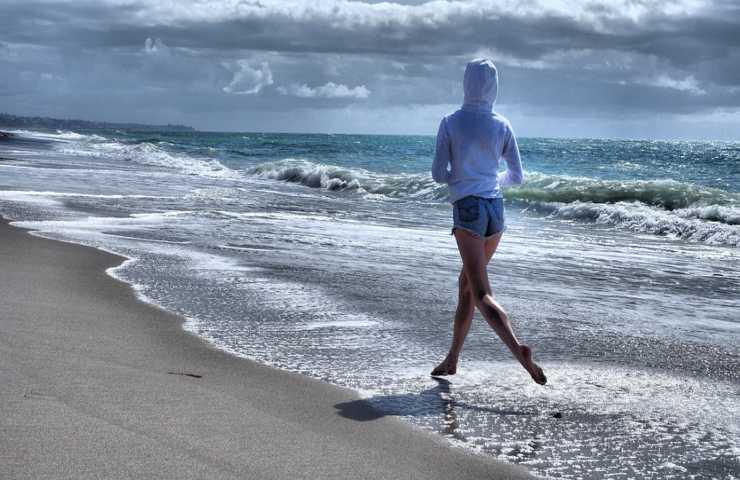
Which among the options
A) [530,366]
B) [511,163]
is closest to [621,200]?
[511,163]

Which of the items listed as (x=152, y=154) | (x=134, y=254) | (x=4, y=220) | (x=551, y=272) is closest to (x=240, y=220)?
(x=4, y=220)

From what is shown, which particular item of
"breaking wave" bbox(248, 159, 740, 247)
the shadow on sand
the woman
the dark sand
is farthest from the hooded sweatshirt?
"breaking wave" bbox(248, 159, 740, 247)

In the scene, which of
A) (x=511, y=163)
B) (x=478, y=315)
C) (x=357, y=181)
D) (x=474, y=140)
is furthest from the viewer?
(x=357, y=181)

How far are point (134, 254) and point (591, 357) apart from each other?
212 inches

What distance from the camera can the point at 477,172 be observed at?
462 cm

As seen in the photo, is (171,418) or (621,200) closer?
(171,418)

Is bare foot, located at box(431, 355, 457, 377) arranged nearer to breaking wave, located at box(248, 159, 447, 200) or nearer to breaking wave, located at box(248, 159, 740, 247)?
breaking wave, located at box(248, 159, 740, 247)

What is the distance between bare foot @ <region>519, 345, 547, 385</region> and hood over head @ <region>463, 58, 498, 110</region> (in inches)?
53.3

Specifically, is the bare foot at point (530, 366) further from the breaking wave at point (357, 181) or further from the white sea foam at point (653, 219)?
the breaking wave at point (357, 181)

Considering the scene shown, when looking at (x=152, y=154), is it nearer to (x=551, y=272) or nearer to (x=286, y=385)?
(x=551, y=272)

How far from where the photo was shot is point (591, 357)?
554 cm

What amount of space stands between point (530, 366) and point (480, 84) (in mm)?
1570

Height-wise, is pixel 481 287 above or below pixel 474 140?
below

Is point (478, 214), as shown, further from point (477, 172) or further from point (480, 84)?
point (480, 84)
